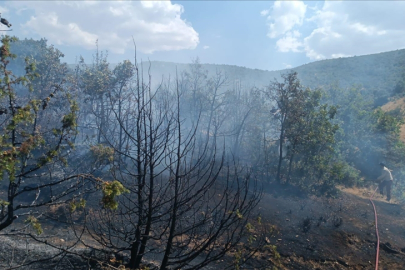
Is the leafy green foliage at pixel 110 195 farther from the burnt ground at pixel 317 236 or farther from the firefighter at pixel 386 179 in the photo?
the firefighter at pixel 386 179

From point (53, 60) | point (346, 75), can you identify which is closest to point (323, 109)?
point (53, 60)

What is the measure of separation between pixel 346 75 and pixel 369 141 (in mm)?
31033

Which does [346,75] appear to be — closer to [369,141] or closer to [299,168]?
[369,141]

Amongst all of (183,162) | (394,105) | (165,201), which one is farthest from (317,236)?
(394,105)

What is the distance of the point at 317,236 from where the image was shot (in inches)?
345

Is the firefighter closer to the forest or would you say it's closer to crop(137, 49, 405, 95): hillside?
the forest

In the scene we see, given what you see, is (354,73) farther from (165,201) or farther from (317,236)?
(165,201)

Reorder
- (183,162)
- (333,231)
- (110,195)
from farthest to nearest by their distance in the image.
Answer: (333,231)
(183,162)
(110,195)

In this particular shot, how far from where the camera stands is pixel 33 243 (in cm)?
677

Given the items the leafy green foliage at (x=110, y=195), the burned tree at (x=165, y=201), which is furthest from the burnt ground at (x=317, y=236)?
the leafy green foliage at (x=110, y=195)

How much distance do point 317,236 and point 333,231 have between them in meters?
0.87

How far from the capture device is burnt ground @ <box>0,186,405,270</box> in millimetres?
6574

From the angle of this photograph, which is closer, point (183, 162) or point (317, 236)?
point (183, 162)

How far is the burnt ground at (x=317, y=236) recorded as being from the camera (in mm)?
6574
